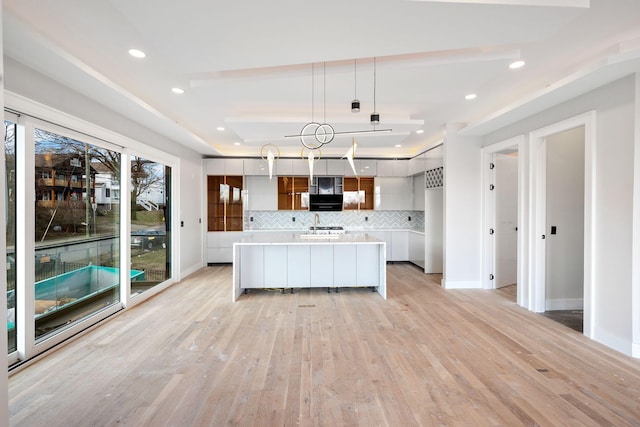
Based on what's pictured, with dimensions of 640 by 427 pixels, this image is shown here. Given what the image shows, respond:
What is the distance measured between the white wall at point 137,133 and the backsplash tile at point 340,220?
3.95 feet

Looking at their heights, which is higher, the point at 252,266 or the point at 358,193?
the point at 358,193

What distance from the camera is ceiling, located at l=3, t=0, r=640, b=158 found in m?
1.83

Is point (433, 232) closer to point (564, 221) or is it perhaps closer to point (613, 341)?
point (564, 221)

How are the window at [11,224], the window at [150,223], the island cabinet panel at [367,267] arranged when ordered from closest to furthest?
the window at [11,224]
the window at [150,223]
the island cabinet panel at [367,267]

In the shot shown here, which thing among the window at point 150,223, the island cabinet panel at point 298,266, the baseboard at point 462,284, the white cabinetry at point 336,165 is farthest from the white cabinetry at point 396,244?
the window at point 150,223

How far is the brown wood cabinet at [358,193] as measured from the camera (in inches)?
271

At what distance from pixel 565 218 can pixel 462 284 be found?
1.70 metres

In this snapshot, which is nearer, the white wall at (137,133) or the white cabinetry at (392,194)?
the white wall at (137,133)

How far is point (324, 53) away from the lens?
2271 mm

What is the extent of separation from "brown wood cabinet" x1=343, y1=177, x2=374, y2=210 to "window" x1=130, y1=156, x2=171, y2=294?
12.2ft

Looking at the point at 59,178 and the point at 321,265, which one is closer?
the point at 59,178

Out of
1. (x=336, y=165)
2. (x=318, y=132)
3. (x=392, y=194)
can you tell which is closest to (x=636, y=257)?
(x=318, y=132)

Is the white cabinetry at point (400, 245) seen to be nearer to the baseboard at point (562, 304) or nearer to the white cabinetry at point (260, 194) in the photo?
the white cabinetry at point (260, 194)

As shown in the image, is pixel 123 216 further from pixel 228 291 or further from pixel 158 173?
pixel 228 291
